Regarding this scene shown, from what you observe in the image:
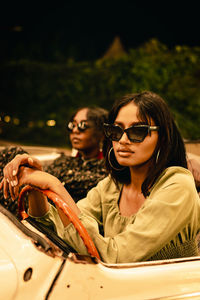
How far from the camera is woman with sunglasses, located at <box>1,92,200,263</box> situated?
3.88 feet

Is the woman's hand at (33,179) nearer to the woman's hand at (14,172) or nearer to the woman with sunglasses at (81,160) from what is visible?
the woman's hand at (14,172)

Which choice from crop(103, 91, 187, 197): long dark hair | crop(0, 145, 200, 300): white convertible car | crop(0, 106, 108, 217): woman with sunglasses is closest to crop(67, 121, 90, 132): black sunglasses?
crop(0, 106, 108, 217): woman with sunglasses

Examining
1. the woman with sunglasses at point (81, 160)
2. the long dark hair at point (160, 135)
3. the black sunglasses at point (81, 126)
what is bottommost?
the woman with sunglasses at point (81, 160)

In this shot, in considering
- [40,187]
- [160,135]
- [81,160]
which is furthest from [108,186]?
[81,160]

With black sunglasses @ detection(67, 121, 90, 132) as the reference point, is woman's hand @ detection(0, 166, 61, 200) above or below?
above

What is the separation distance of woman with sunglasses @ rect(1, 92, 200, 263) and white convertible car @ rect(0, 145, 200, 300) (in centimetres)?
10

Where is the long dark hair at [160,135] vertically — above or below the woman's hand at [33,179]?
above

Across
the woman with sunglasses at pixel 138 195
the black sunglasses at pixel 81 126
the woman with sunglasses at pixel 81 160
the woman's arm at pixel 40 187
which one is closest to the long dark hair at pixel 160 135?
the woman with sunglasses at pixel 138 195

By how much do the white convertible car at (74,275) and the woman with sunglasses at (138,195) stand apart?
99 mm

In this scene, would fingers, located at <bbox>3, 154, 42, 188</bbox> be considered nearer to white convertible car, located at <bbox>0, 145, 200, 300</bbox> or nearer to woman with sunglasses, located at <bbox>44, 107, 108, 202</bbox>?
white convertible car, located at <bbox>0, 145, 200, 300</bbox>

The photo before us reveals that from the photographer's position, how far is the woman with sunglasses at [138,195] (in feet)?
3.88

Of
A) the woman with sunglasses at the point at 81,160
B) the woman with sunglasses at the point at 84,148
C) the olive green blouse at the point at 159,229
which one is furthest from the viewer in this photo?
the woman with sunglasses at the point at 84,148

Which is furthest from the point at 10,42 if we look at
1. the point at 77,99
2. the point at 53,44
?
the point at 77,99

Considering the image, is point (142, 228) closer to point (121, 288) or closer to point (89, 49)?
point (121, 288)
